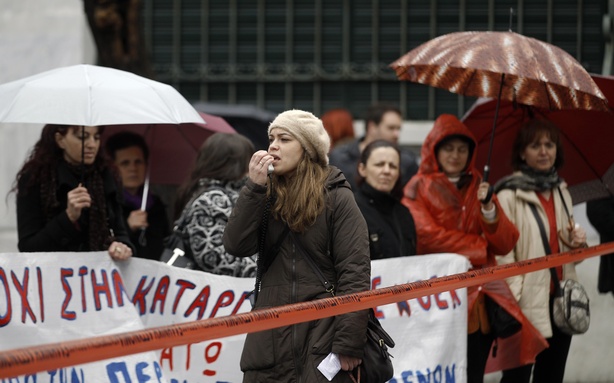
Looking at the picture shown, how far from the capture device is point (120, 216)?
6668mm

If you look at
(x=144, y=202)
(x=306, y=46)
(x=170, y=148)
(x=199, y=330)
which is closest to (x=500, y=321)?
(x=144, y=202)

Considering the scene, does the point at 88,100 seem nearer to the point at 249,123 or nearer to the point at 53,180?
the point at 53,180

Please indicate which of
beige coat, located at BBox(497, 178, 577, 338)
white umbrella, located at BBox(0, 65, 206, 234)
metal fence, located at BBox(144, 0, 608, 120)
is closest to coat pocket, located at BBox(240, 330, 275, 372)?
white umbrella, located at BBox(0, 65, 206, 234)

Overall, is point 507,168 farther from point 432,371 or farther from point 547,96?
point 432,371

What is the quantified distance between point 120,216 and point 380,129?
324 cm

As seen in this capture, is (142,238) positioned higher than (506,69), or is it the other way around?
(506,69)

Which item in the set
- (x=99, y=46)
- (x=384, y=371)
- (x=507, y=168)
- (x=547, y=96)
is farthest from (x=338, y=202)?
(x=99, y=46)

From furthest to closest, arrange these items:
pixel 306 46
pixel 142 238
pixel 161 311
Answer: pixel 306 46 → pixel 142 238 → pixel 161 311

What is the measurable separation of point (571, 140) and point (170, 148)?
271 cm

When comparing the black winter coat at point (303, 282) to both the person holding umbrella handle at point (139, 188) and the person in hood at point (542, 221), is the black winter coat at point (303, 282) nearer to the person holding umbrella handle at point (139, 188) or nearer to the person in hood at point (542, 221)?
the person in hood at point (542, 221)

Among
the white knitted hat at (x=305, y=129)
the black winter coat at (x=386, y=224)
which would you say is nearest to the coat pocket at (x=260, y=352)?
the white knitted hat at (x=305, y=129)

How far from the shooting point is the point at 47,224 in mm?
6242

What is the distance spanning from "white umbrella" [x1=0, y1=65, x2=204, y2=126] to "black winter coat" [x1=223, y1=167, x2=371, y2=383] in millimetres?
1138

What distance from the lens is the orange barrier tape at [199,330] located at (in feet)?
12.3
